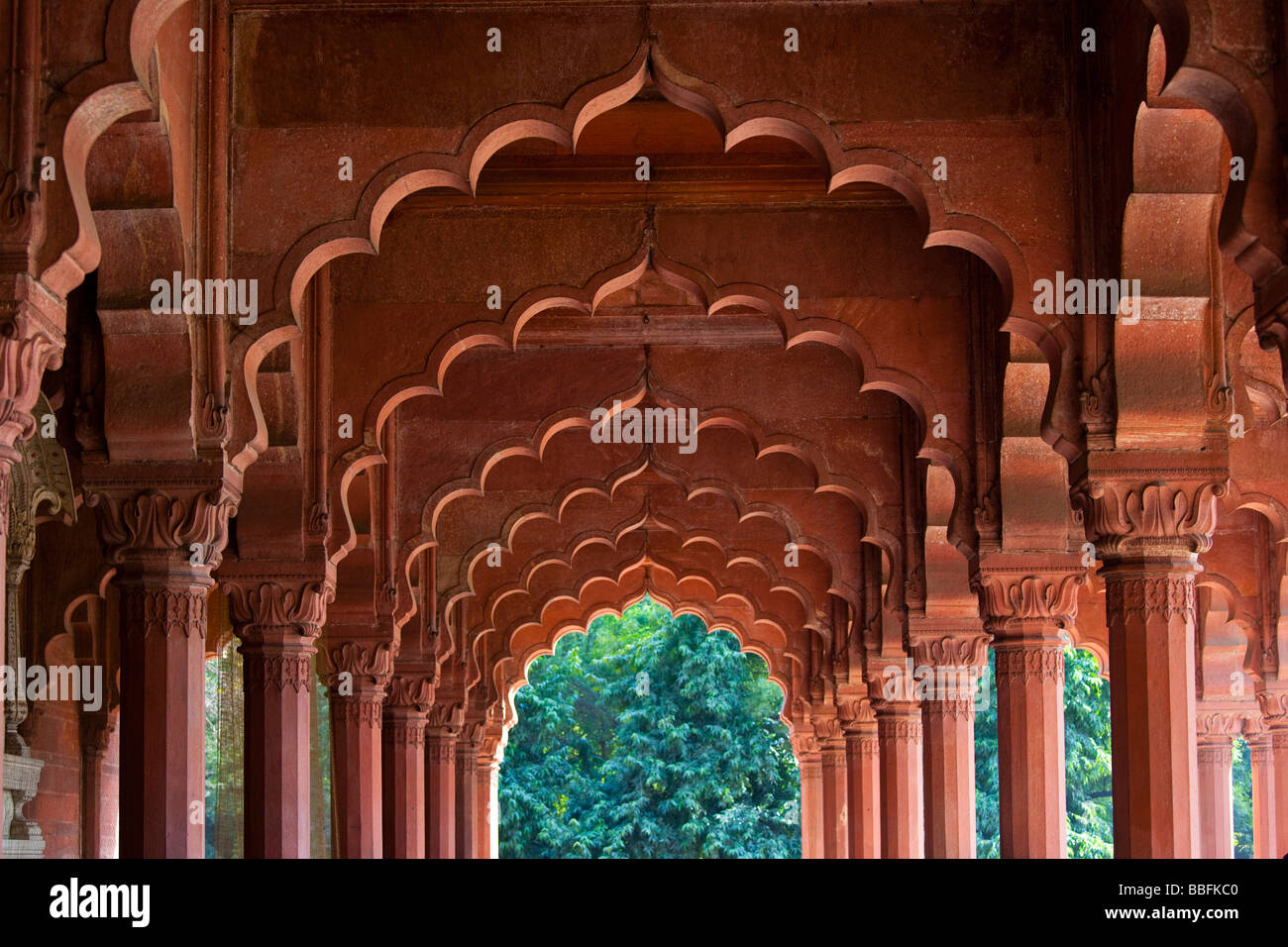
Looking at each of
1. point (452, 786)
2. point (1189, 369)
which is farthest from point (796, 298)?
point (452, 786)

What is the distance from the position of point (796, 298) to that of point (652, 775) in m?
29.9

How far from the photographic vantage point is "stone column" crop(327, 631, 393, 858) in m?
14.9

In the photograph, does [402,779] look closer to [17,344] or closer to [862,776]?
[862,776]

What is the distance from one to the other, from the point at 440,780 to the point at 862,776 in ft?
16.8

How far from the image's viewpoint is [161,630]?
9648 mm

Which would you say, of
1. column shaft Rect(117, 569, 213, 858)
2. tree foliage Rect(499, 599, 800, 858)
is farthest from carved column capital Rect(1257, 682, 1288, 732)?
tree foliage Rect(499, 599, 800, 858)

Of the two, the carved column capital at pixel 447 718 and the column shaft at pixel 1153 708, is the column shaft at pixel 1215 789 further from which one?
the column shaft at pixel 1153 708

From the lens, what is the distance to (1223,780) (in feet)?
68.6

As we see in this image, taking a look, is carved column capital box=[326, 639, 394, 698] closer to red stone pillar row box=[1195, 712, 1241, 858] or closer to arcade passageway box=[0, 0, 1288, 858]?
arcade passageway box=[0, 0, 1288, 858]

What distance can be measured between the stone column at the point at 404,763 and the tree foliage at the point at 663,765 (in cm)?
2165

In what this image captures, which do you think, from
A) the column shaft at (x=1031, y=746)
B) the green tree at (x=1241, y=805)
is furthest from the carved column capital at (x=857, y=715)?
the green tree at (x=1241, y=805)

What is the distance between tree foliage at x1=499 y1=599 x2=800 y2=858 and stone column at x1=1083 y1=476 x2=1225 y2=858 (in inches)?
1232

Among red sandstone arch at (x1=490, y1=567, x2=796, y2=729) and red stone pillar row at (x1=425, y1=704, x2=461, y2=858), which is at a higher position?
red sandstone arch at (x1=490, y1=567, x2=796, y2=729)
